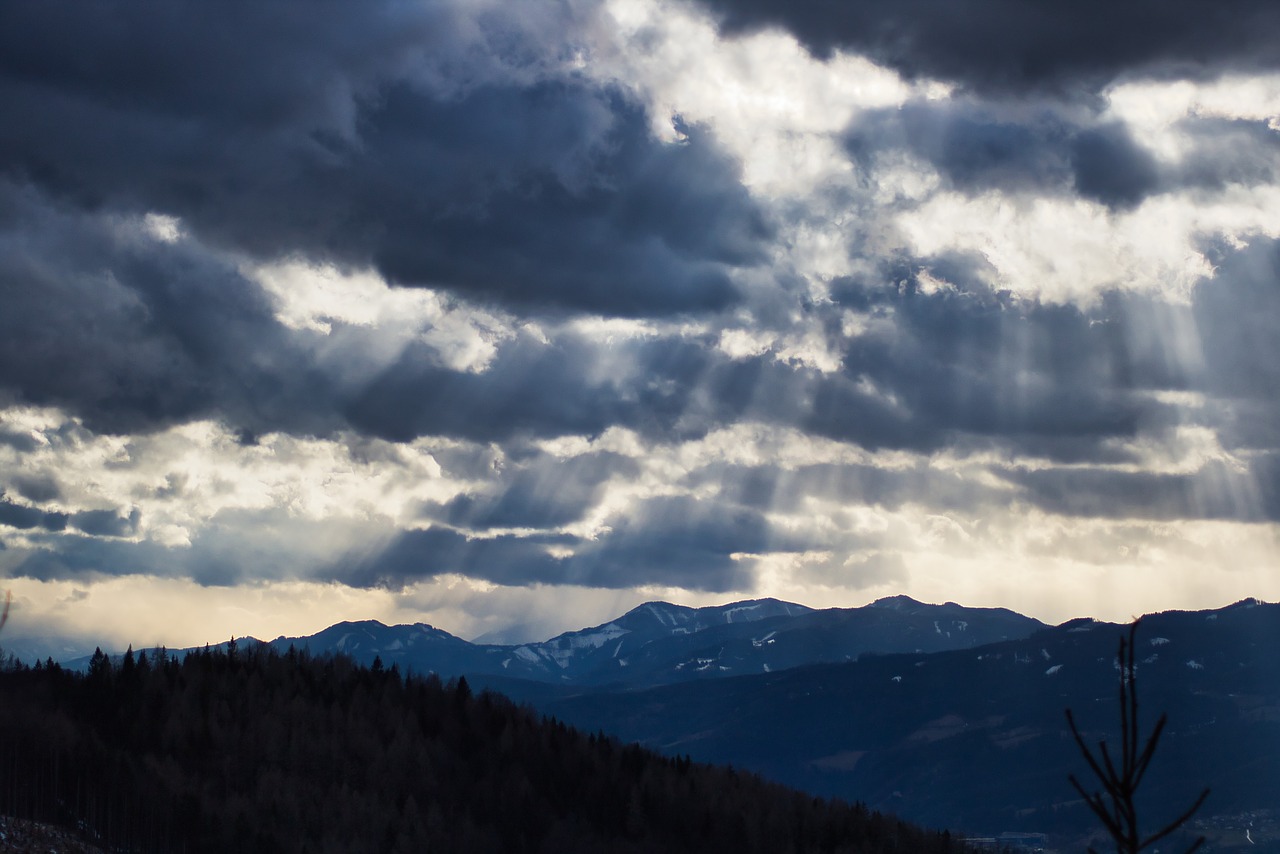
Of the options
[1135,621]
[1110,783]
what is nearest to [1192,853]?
[1110,783]

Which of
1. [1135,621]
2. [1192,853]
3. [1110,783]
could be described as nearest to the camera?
[1192,853]

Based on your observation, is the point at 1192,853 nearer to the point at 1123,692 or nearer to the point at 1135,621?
the point at 1123,692

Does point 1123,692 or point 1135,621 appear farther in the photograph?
point 1135,621

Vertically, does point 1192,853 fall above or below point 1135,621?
below

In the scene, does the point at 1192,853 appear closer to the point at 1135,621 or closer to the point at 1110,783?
the point at 1110,783

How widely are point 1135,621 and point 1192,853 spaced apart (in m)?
3.97

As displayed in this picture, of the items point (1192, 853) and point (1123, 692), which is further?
point (1123, 692)

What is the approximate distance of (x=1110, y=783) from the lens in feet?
57.8

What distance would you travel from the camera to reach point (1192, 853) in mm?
16469

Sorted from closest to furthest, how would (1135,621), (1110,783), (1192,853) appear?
(1192,853)
(1110,783)
(1135,621)

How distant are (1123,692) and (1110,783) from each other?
3.83ft

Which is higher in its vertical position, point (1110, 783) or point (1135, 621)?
point (1135, 621)

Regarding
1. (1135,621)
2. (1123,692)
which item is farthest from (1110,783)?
(1135,621)

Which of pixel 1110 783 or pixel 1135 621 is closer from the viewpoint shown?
pixel 1110 783
